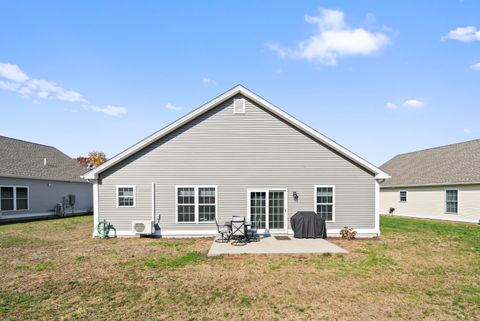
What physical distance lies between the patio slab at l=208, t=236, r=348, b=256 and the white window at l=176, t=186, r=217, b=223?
→ 1.69 metres

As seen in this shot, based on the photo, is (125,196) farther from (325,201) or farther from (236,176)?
(325,201)

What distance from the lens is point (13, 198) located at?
19.3 m

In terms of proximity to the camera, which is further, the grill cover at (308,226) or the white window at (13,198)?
the white window at (13,198)

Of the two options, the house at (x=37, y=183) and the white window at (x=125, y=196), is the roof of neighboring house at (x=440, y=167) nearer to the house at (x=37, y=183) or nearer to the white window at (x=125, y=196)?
the white window at (x=125, y=196)

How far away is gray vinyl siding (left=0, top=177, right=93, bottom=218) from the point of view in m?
19.6

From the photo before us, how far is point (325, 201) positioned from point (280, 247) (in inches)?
153

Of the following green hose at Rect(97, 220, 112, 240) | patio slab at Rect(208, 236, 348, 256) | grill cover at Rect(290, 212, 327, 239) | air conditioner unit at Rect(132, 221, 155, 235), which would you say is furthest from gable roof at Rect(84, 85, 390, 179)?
patio slab at Rect(208, 236, 348, 256)

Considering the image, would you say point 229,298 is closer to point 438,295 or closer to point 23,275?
point 438,295

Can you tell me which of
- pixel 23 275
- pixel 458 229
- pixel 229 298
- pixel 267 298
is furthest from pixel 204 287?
pixel 458 229

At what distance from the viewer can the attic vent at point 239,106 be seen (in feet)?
42.6

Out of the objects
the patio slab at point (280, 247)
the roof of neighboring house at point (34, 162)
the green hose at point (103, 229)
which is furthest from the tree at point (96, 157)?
the patio slab at point (280, 247)

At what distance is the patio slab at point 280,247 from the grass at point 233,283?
22.3 inches

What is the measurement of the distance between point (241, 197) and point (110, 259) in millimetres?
6026

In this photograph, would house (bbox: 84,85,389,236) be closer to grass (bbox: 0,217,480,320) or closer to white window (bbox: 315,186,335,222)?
white window (bbox: 315,186,335,222)
